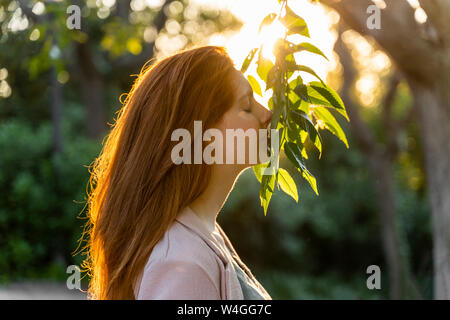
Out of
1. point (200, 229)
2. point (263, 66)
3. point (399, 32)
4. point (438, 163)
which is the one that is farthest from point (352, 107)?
point (200, 229)

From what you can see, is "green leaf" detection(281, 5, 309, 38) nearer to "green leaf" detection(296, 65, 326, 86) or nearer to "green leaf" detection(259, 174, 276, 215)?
"green leaf" detection(296, 65, 326, 86)

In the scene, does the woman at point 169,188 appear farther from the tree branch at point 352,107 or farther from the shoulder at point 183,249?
the tree branch at point 352,107

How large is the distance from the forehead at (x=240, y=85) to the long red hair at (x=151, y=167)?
21 mm

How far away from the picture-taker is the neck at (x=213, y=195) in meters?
1.66

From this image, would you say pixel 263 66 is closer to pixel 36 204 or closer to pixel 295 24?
pixel 295 24

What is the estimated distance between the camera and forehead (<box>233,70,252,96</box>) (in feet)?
5.48

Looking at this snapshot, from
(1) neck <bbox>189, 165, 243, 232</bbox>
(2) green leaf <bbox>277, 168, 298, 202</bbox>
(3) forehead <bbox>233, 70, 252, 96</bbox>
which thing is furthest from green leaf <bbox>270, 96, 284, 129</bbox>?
(2) green leaf <bbox>277, 168, 298, 202</bbox>

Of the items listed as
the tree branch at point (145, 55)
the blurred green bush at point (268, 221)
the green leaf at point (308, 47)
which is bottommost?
the blurred green bush at point (268, 221)

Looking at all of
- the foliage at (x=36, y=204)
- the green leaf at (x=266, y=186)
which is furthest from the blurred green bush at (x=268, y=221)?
the green leaf at (x=266, y=186)

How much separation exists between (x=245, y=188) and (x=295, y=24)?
7.97m

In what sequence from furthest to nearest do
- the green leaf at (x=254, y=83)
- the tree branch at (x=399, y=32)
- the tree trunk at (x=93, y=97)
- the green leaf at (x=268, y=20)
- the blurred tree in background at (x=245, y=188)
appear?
1. the tree trunk at (x=93, y=97)
2. the blurred tree in background at (x=245, y=188)
3. the tree branch at (x=399, y=32)
4. the green leaf at (x=254, y=83)
5. the green leaf at (x=268, y=20)

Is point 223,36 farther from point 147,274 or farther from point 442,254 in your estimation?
point 147,274
